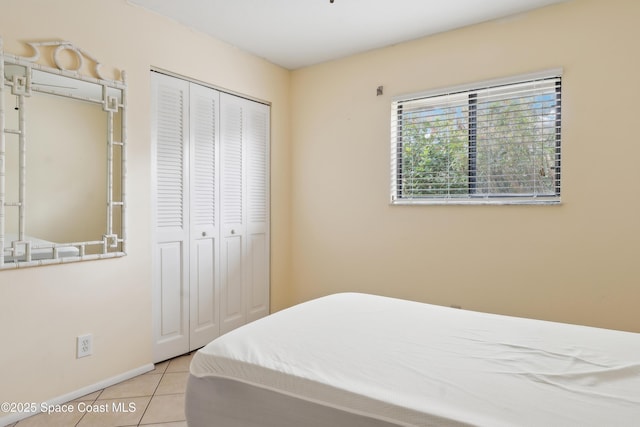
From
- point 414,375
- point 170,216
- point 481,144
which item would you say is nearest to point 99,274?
point 170,216

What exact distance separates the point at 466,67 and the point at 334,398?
2518 mm

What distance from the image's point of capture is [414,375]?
124 cm

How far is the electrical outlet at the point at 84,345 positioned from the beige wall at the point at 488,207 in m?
1.83

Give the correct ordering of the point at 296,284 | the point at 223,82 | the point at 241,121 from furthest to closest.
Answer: the point at 296,284 < the point at 241,121 < the point at 223,82

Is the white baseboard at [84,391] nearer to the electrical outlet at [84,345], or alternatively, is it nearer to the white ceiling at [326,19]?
the electrical outlet at [84,345]

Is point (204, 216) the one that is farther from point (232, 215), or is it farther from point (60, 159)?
point (60, 159)

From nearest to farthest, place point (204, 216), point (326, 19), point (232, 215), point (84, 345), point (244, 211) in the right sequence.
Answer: point (84, 345) < point (326, 19) < point (204, 216) < point (232, 215) < point (244, 211)

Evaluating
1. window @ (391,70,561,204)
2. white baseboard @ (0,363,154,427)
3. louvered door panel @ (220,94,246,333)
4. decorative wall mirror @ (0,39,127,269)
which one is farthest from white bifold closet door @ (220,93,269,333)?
window @ (391,70,561,204)

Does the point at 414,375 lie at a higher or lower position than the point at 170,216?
lower

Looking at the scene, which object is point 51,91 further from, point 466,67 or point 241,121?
point 466,67

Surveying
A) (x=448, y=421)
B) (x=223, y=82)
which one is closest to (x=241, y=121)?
(x=223, y=82)

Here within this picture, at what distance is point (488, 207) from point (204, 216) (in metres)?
2.07

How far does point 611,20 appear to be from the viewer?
2344 millimetres

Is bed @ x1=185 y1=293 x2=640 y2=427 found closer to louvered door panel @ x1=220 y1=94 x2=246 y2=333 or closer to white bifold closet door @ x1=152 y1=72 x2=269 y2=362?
white bifold closet door @ x1=152 y1=72 x2=269 y2=362
